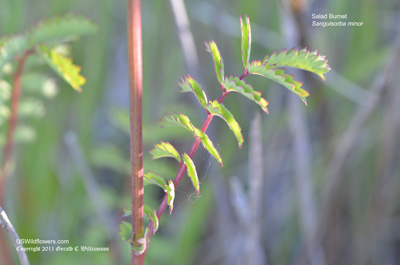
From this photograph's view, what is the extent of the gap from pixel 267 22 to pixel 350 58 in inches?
11.1

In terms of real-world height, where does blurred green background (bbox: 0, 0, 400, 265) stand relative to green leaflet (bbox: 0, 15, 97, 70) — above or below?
below

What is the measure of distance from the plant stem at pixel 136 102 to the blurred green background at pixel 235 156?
47 centimetres

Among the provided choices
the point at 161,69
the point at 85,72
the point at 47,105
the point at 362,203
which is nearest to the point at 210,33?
the point at 161,69

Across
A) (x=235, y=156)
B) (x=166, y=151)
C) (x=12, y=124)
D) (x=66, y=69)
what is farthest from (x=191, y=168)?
(x=235, y=156)

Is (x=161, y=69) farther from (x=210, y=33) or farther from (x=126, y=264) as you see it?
(x=126, y=264)

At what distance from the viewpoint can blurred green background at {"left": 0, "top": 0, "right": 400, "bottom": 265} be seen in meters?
0.89

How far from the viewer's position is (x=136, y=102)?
322 mm

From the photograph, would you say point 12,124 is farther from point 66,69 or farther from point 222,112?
point 222,112

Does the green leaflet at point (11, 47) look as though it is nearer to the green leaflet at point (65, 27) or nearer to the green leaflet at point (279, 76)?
the green leaflet at point (65, 27)

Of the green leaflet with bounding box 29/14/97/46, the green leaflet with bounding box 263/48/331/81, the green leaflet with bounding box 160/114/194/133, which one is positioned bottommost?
the green leaflet with bounding box 160/114/194/133

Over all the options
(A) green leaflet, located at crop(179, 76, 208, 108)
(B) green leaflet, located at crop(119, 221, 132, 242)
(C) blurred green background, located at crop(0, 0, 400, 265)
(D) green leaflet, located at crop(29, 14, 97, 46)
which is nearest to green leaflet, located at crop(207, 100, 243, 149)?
(A) green leaflet, located at crop(179, 76, 208, 108)

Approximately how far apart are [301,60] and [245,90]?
0.15ft

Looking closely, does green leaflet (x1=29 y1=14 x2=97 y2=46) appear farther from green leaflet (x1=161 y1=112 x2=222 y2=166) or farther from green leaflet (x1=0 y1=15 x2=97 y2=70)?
green leaflet (x1=161 y1=112 x2=222 y2=166)

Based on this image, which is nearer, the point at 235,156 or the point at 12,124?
the point at 12,124
